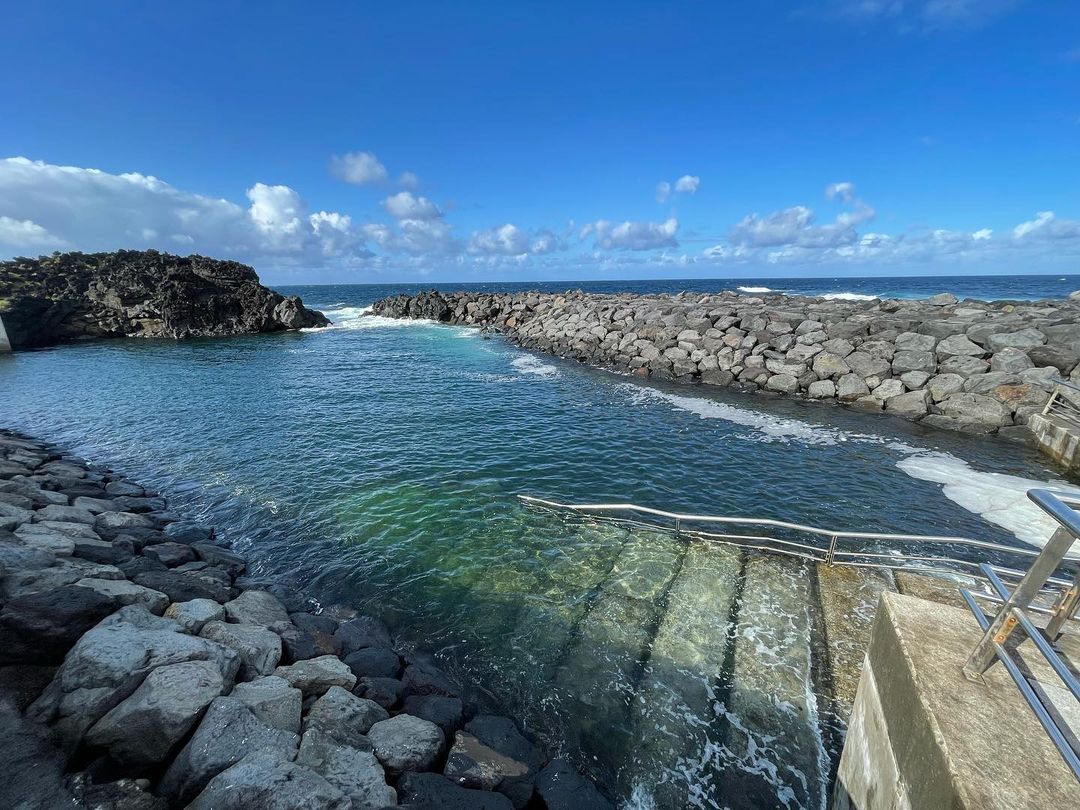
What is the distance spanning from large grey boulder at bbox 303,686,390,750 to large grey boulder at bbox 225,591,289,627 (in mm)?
2563

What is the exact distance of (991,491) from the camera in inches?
522

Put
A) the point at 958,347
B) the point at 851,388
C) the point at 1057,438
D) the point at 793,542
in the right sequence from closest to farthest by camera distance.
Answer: the point at 793,542
the point at 1057,438
the point at 958,347
the point at 851,388

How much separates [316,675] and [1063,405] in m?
24.5

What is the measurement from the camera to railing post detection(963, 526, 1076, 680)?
2.91m

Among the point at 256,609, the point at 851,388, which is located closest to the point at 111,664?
the point at 256,609

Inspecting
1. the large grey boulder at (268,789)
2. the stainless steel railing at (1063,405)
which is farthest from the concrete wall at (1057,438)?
the large grey boulder at (268,789)

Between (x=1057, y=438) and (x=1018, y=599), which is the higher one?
(x=1018, y=599)

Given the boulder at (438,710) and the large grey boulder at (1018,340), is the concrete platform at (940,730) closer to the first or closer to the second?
the boulder at (438,710)

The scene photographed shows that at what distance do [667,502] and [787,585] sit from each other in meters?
4.24

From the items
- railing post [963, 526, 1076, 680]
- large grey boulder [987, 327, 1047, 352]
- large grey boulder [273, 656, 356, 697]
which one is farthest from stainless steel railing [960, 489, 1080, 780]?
large grey boulder [987, 327, 1047, 352]

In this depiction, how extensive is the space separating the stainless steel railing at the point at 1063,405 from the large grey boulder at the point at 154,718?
24.8 meters

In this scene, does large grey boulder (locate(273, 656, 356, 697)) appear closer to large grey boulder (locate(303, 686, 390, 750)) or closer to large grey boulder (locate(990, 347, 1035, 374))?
large grey boulder (locate(303, 686, 390, 750))

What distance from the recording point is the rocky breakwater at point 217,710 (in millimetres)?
4355

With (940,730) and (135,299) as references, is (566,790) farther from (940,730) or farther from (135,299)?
Result: (135,299)
